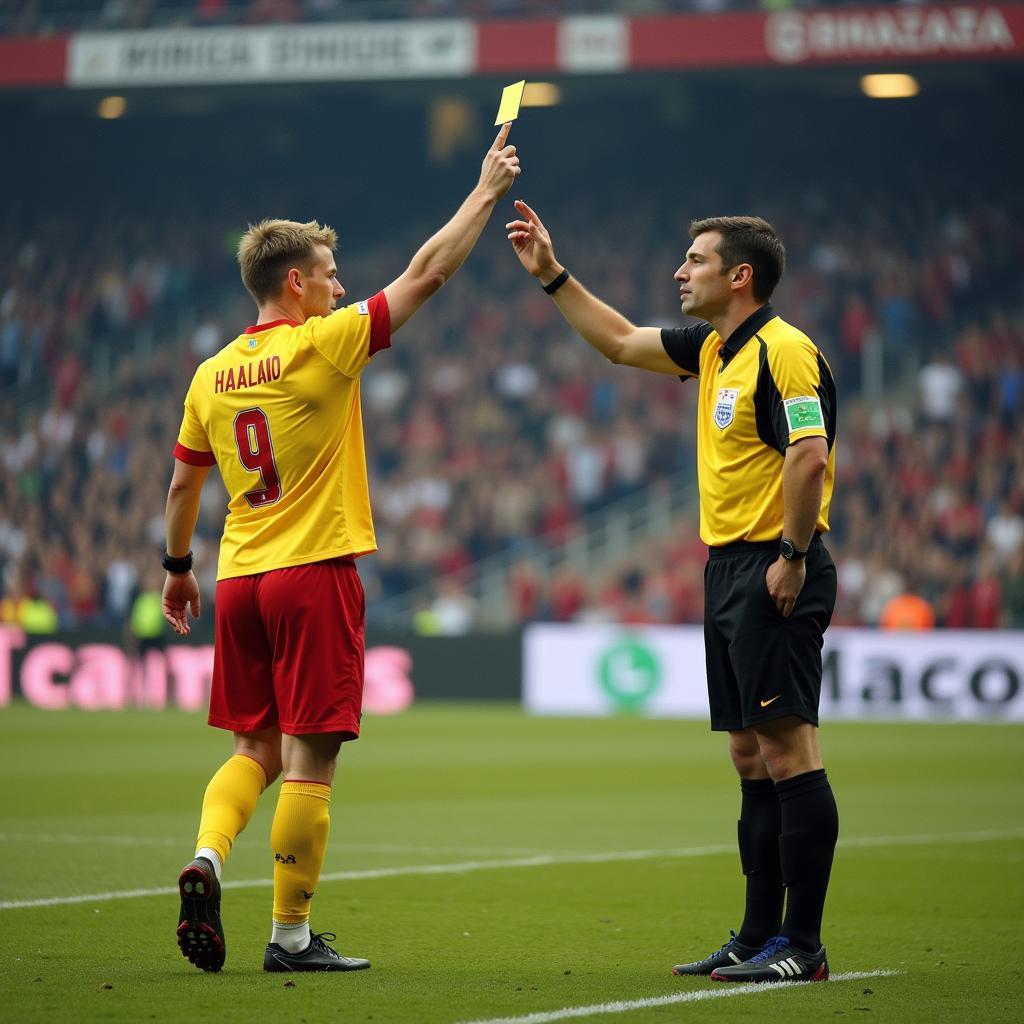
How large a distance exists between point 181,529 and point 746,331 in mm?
2026

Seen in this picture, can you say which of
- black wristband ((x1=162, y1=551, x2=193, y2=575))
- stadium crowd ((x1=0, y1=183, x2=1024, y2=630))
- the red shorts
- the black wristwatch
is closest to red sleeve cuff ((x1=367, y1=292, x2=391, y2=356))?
the red shorts

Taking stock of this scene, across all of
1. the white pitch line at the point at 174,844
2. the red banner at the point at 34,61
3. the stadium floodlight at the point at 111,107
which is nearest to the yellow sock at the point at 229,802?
the white pitch line at the point at 174,844

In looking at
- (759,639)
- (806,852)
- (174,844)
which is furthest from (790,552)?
(174,844)

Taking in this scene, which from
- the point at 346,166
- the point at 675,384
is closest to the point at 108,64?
the point at 346,166

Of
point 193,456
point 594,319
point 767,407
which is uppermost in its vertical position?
point 594,319

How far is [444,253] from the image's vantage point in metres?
6.18

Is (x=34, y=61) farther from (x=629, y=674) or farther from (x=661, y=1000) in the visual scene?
(x=661, y=1000)

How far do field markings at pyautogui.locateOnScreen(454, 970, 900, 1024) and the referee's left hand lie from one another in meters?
1.14

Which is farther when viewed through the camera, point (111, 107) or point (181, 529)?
point (111, 107)

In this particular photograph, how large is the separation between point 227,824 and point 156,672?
20.4 m

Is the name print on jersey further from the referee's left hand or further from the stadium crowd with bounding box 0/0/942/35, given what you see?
the stadium crowd with bounding box 0/0/942/35

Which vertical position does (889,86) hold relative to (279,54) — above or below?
below

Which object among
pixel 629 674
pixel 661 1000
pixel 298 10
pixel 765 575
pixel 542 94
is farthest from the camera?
pixel 542 94

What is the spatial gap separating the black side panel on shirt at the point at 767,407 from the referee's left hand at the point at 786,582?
0.37m
